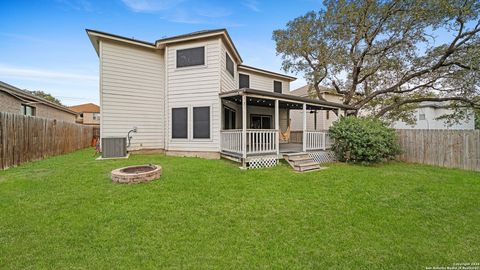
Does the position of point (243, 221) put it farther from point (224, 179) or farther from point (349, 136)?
point (349, 136)

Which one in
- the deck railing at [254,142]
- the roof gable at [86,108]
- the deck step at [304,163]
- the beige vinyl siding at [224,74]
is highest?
the roof gable at [86,108]

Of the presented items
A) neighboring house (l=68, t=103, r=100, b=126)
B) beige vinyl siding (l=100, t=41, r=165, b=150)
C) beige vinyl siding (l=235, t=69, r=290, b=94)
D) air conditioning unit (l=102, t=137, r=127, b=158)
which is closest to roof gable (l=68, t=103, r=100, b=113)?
neighboring house (l=68, t=103, r=100, b=126)

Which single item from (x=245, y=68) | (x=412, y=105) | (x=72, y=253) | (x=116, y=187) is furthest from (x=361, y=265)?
(x=412, y=105)

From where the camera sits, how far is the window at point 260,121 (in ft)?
50.1

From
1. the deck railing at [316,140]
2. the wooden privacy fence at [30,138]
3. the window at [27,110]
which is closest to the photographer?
the wooden privacy fence at [30,138]

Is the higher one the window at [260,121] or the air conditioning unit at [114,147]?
the window at [260,121]

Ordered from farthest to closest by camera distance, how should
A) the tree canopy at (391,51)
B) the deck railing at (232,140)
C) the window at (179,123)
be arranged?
the tree canopy at (391,51) → the window at (179,123) → the deck railing at (232,140)

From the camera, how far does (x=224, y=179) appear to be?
6.68 meters

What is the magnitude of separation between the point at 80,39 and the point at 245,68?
962 cm

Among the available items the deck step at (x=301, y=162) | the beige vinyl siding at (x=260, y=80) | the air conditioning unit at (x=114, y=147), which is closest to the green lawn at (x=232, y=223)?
the deck step at (x=301, y=162)

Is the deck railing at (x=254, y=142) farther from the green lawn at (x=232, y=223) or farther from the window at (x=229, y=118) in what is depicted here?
the green lawn at (x=232, y=223)

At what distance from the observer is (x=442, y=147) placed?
986 centimetres

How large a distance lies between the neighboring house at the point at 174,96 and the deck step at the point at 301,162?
0.55 metres

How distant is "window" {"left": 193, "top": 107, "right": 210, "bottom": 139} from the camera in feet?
33.9
